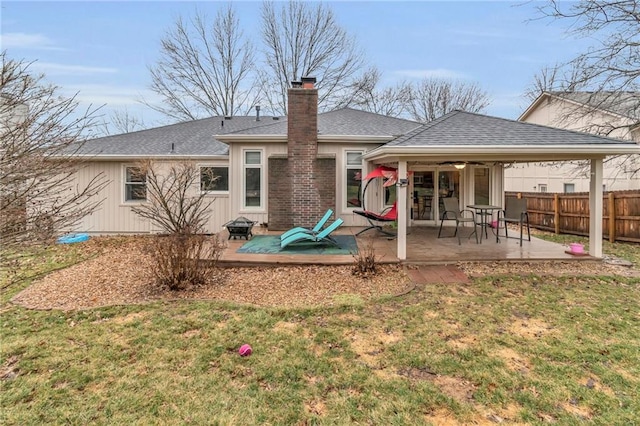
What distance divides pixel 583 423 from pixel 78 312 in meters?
5.61

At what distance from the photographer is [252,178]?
34.6 feet

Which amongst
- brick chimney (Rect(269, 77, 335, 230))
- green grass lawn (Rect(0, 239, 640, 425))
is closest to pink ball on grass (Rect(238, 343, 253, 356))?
green grass lawn (Rect(0, 239, 640, 425))

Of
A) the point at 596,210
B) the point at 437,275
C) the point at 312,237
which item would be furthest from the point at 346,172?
the point at 596,210

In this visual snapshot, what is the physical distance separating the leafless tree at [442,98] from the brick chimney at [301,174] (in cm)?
2016

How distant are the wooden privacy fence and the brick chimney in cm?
787

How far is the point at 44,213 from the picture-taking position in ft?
10.7

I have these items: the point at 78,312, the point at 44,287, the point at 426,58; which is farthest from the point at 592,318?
the point at 426,58

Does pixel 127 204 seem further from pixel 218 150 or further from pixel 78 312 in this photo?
pixel 78 312

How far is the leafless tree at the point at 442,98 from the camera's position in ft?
89.0

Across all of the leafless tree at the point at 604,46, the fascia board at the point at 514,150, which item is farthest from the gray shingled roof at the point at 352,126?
the leafless tree at the point at 604,46

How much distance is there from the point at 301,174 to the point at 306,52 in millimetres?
16263

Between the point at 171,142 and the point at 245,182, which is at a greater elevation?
the point at 171,142

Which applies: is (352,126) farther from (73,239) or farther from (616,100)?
(616,100)

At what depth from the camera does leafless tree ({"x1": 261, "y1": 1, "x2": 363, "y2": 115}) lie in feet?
74.5
